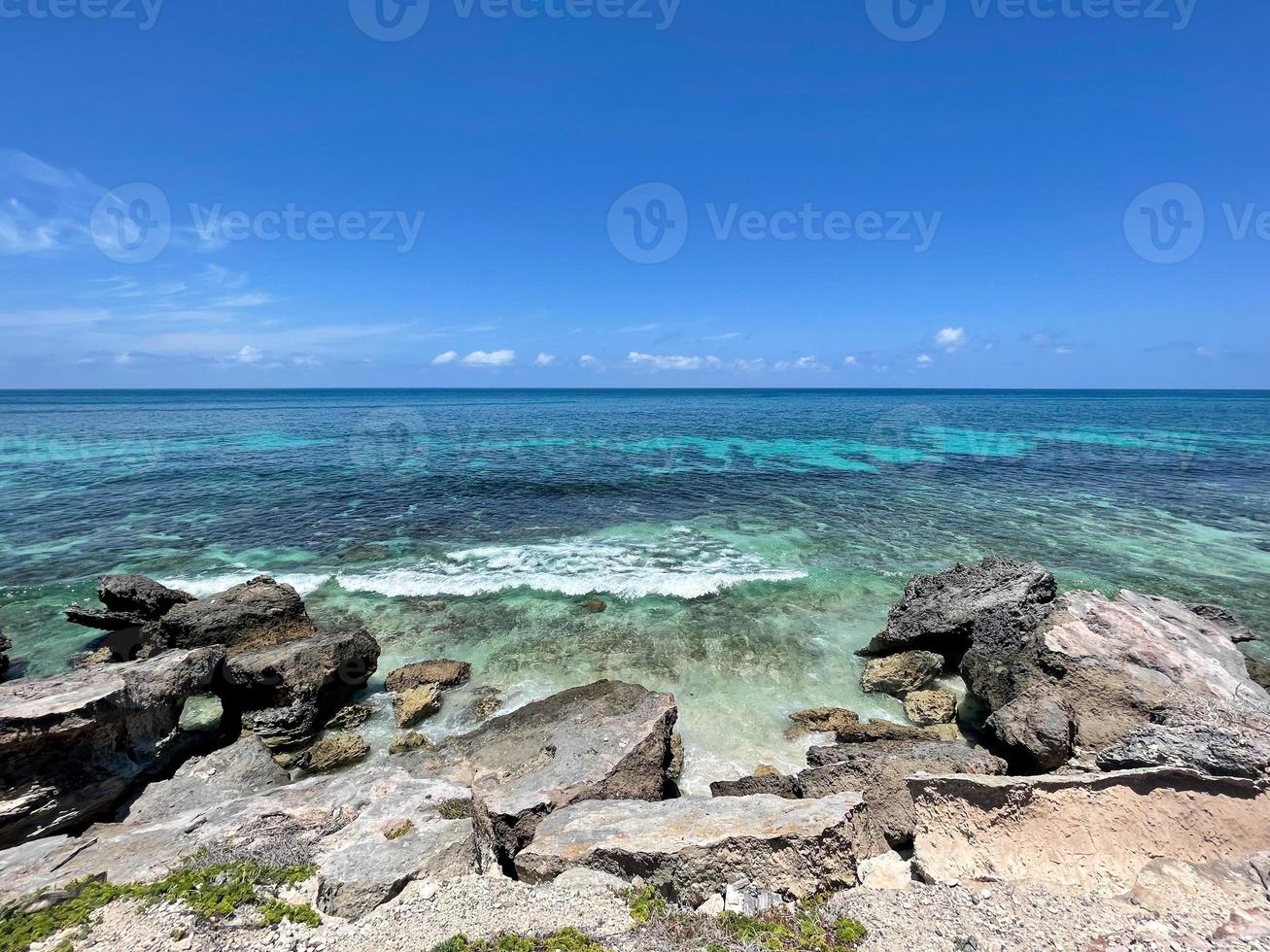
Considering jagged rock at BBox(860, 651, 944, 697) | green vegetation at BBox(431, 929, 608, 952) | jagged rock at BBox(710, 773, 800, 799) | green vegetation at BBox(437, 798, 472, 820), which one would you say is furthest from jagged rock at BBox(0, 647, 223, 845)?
jagged rock at BBox(860, 651, 944, 697)

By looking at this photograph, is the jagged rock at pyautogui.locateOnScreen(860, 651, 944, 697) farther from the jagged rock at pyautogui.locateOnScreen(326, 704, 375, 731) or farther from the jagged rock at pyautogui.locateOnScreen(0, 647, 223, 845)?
the jagged rock at pyautogui.locateOnScreen(0, 647, 223, 845)

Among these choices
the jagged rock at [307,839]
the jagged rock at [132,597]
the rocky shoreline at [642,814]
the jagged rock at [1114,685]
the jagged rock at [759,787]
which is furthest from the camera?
the jagged rock at [132,597]

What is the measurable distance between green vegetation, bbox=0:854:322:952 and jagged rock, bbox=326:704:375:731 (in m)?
5.95

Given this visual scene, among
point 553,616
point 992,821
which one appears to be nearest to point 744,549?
point 553,616

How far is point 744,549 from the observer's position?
21.0m

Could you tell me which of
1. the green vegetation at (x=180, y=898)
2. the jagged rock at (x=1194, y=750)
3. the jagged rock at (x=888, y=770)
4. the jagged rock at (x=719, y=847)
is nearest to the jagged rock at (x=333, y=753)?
the green vegetation at (x=180, y=898)

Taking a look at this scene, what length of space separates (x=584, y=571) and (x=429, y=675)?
720cm

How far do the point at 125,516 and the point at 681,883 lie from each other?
31.6 metres

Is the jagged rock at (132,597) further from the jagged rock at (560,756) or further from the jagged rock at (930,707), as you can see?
the jagged rock at (930,707)

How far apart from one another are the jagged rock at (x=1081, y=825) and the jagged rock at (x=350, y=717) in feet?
33.9

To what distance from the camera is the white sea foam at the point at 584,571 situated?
17344mm

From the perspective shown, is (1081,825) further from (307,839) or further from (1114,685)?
(307,839)

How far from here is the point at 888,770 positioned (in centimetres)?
792

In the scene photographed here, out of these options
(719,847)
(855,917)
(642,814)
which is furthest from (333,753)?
(855,917)
